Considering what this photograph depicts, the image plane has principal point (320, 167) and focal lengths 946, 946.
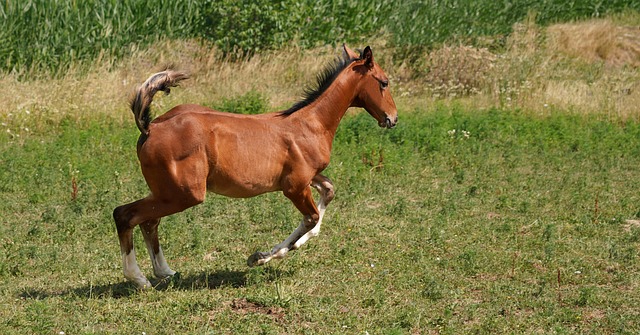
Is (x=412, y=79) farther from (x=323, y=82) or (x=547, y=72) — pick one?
(x=323, y=82)

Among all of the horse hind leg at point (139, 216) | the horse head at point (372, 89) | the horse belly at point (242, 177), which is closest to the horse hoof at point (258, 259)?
the horse belly at point (242, 177)

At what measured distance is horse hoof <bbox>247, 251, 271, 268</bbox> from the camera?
8.47 meters

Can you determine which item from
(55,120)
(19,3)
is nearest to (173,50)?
(19,3)

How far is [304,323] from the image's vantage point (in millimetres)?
7328

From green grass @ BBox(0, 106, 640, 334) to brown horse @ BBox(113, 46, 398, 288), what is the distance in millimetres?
619

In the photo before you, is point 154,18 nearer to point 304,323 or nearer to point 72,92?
point 72,92

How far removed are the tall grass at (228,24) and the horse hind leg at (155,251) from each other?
28.5 ft

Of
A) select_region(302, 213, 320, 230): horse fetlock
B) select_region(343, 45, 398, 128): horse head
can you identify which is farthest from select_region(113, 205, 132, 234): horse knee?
select_region(343, 45, 398, 128): horse head

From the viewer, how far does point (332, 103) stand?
28.7ft

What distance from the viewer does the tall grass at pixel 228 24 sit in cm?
1703

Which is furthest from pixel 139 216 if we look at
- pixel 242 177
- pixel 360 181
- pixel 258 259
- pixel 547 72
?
pixel 547 72

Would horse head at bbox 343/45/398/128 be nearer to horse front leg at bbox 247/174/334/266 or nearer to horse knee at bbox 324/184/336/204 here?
horse knee at bbox 324/184/336/204

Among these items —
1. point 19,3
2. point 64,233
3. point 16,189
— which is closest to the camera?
point 64,233

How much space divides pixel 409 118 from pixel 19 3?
24.5 ft
